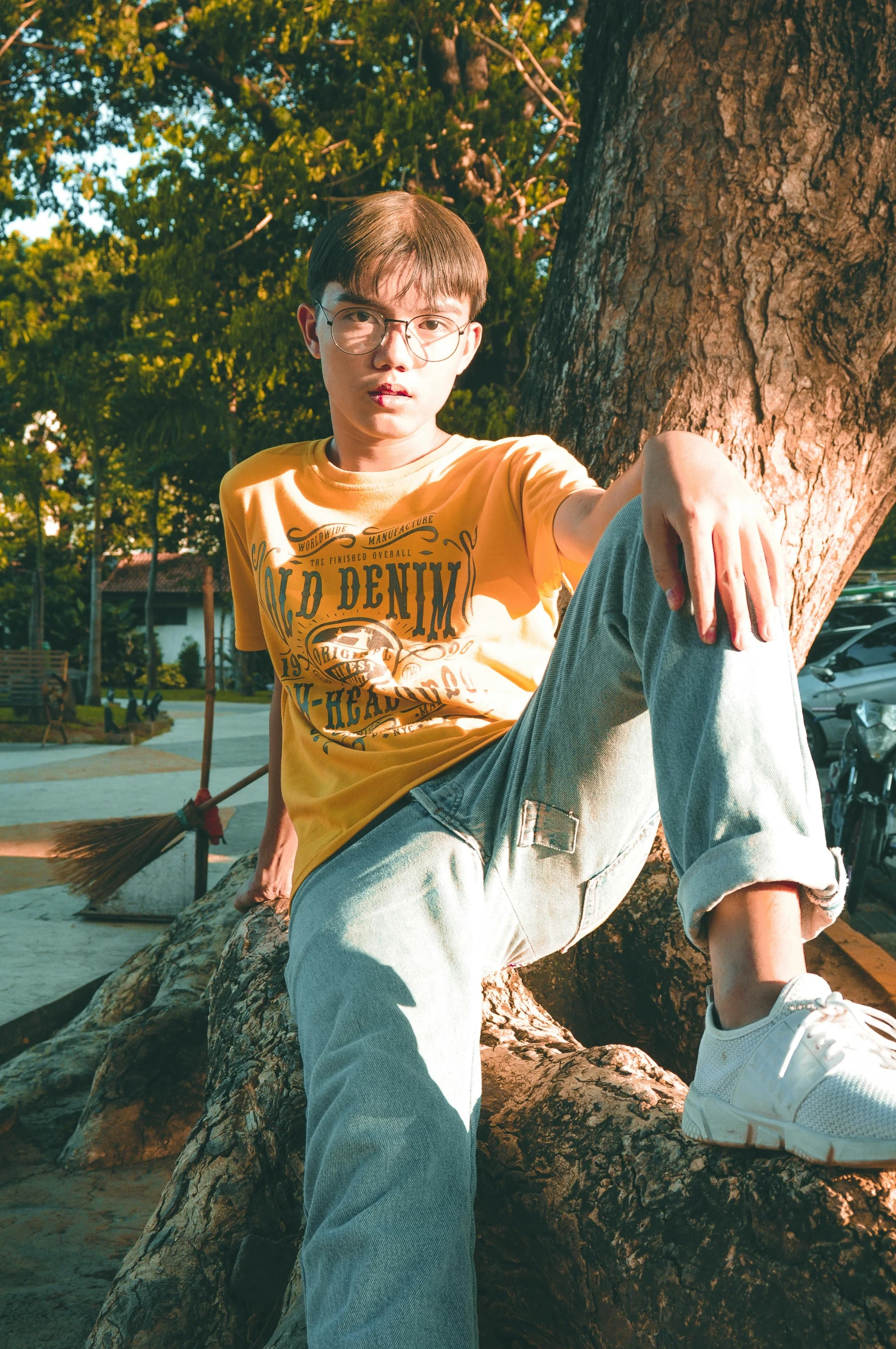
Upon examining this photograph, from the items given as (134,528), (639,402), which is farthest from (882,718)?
(134,528)

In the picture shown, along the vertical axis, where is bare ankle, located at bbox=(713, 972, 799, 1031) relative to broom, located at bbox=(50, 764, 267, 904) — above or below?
above

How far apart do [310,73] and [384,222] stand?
8457 mm

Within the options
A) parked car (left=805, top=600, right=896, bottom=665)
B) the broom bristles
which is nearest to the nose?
the broom bristles

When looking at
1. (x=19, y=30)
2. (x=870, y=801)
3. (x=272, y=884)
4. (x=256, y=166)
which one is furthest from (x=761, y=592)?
(x=19, y=30)

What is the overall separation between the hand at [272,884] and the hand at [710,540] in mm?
1575

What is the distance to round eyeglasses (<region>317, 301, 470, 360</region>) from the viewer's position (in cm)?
204

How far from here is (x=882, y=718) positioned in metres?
5.54

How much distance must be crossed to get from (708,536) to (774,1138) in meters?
0.70

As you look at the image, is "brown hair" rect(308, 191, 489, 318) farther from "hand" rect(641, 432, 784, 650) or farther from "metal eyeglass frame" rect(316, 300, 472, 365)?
"hand" rect(641, 432, 784, 650)

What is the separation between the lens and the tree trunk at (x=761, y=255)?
266cm

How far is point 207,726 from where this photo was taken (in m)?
4.55

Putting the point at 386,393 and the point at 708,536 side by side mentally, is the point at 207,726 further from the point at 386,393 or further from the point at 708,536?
the point at 708,536

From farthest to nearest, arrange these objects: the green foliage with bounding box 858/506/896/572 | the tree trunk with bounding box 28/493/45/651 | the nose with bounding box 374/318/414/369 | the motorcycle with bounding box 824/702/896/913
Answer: the green foliage with bounding box 858/506/896/572 < the tree trunk with bounding box 28/493/45/651 < the motorcycle with bounding box 824/702/896/913 < the nose with bounding box 374/318/414/369

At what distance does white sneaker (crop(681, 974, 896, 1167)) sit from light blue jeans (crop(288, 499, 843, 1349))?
0.42ft
